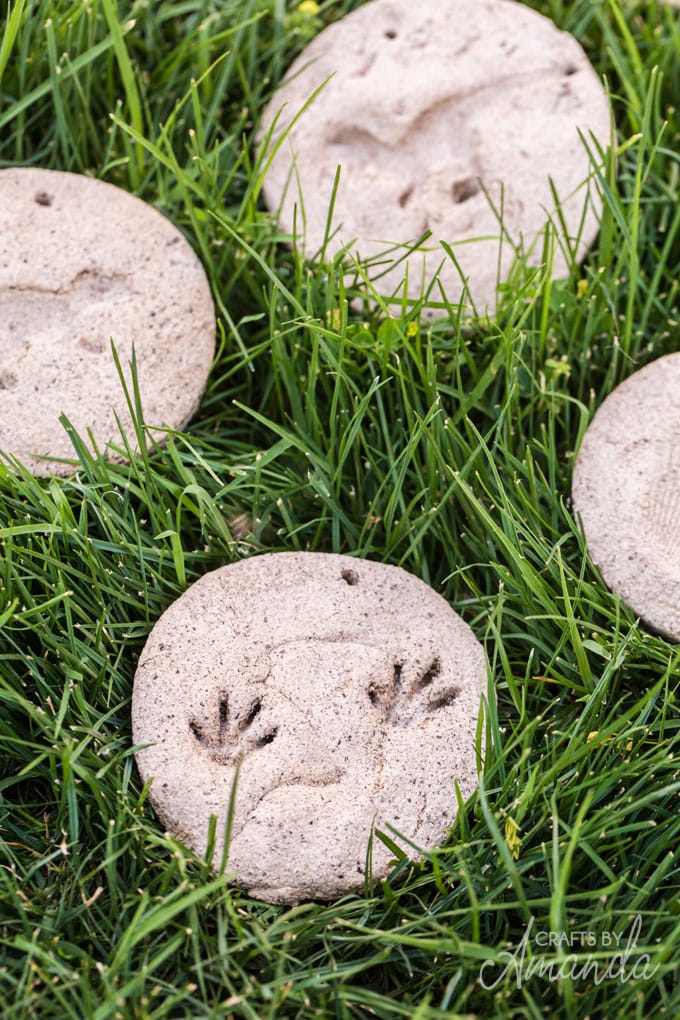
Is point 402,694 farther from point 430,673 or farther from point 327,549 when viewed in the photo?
point 327,549

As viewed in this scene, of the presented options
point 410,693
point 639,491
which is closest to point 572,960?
point 410,693

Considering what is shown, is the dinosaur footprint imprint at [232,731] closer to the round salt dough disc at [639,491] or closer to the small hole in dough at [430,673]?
the small hole in dough at [430,673]

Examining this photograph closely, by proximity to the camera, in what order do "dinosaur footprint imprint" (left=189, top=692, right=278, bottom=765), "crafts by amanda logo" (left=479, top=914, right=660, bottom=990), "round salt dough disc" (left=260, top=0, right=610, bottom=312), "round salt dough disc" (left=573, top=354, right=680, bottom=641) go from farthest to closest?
"round salt dough disc" (left=260, top=0, right=610, bottom=312) → "round salt dough disc" (left=573, top=354, right=680, bottom=641) → "dinosaur footprint imprint" (left=189, top=692, right=278, bottom=765) → "crafts by amanda logo" (left=479, top=914, right=660, bottom=990)

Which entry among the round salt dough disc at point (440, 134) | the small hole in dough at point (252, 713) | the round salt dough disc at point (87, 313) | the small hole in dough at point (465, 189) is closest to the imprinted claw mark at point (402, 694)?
the small hole in dough at point (252, 713)

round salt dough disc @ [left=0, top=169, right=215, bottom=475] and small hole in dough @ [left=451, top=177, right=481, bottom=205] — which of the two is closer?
round salt dough disc @ [left=0, top=169, right=215, bottom=475]

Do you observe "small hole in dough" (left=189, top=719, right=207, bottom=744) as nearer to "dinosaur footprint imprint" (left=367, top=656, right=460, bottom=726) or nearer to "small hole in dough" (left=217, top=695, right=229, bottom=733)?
"small hole in dough" (left=217, top=695, right=229, bottom=733)

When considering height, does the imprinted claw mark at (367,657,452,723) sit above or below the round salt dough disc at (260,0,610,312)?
below

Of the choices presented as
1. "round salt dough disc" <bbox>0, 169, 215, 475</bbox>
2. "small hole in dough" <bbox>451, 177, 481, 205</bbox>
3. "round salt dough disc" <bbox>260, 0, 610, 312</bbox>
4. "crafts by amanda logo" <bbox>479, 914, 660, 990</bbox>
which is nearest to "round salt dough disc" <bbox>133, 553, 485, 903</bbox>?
"crafts by amanda logo" <bbox>479, 914, 660, 990</bbox>

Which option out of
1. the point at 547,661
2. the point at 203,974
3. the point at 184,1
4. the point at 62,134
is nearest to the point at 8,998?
the point at 203,974

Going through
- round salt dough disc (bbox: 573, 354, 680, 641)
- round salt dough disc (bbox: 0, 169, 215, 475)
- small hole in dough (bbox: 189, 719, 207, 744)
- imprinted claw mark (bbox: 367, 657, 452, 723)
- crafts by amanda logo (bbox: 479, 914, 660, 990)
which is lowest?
crafts by amanda logo (bbox: 479, 914, 660, 990)
